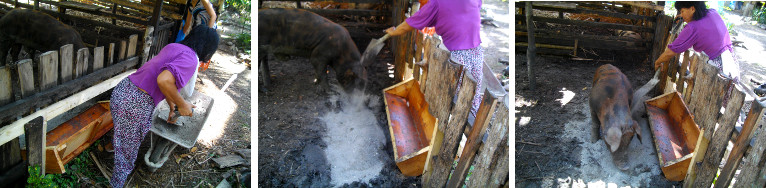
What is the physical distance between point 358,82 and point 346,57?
329 millimetres

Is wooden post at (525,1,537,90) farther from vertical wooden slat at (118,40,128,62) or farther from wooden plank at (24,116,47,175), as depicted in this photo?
wooden plank at (24,116,47,175)

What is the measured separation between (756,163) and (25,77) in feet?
18.4

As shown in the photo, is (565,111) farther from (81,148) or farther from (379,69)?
(81,148)

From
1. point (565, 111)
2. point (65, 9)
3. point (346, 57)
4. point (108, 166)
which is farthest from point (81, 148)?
point (565, 111)

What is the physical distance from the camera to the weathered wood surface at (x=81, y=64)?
4.88 meters

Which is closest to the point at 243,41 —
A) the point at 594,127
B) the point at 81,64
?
the point at 81,64

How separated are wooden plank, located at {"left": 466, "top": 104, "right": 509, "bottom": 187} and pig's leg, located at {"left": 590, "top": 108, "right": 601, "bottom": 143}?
198 cm

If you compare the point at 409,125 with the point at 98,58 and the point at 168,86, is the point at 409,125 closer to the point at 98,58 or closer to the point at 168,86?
the point at 168,86

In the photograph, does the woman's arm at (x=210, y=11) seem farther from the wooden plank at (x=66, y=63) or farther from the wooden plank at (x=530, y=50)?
the wooden plank at (x=530, y=50)

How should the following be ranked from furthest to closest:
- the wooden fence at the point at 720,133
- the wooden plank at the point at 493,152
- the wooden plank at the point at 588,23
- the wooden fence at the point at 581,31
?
1. the wooden fence at the point at 581,31
2. the wooden plank at the point at 588,23
3. the wooden fence at the point at 720,133
4. the wooden plank at the point at 493,152

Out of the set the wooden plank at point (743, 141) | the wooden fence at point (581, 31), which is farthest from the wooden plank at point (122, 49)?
the wooden plank at point (743, 141)

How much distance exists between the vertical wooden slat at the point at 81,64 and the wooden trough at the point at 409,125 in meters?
2.96

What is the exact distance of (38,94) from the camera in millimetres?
4332

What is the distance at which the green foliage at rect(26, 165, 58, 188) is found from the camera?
4250 mm
